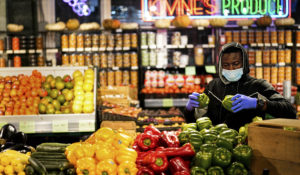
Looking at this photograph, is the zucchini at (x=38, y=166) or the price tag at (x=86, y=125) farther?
the price tag at (x=86, y=125)

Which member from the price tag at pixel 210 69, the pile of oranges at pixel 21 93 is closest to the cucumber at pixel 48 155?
the pile of oranges at pixel 21 93

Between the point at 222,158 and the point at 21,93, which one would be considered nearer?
the point at 222,158

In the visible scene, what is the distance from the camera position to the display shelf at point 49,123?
416cm

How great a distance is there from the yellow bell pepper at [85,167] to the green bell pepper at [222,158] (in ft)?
2.49

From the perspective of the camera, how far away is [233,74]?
3.10 m

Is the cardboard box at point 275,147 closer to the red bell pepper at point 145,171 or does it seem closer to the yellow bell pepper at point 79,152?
the red bell pepper at point 145,171

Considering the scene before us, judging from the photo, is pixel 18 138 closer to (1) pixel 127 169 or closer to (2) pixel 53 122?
(2) pixel 53 122

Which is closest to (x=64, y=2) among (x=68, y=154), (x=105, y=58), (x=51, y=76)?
(x=105, y=58)

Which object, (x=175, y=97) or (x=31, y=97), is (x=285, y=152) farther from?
(x=175, y=97)

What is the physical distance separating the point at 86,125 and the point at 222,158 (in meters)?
2.54

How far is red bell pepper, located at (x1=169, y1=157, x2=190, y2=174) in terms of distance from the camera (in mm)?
2051

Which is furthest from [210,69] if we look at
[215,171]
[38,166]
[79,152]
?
[38,166]

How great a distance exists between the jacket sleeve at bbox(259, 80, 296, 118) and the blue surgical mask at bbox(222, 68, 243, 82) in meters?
0.22

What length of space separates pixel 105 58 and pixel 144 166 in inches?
224
